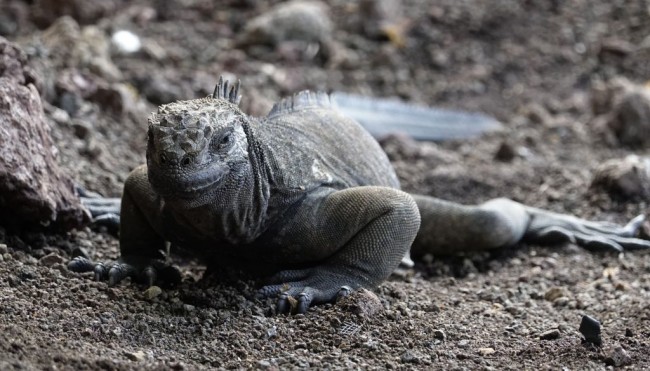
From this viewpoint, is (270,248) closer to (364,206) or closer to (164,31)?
(364,206)

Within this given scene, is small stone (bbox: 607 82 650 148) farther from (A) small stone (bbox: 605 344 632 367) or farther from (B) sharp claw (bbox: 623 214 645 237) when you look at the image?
(A) small stone (bbox: 605 344 632 367)

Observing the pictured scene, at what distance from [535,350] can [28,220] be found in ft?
11.0

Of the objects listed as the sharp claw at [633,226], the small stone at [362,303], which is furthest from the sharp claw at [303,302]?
the sharp claw at [633,226]

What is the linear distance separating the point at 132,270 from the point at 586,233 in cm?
426

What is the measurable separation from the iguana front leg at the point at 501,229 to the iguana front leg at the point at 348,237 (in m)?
1.60

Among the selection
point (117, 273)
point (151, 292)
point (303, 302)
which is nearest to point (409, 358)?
point (303, 302)

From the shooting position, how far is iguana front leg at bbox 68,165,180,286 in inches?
253

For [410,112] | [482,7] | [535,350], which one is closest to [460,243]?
[535,350]

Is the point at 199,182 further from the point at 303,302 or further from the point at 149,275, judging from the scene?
the point at 149,275

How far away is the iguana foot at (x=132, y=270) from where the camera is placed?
634 centimetres

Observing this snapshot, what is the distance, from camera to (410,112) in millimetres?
12227

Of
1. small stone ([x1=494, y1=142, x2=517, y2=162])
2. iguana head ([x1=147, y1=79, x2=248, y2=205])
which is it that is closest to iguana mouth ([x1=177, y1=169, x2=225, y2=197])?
iguana head ([x1=147, y1=79, x2=248, y2=205])

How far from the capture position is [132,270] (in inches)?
254

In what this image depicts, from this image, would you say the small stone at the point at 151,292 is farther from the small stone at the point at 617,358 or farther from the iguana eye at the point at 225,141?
the small stone at the point at 617,358
